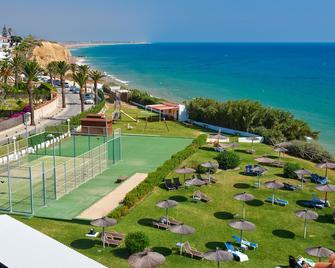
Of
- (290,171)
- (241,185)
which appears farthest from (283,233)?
(290,171)

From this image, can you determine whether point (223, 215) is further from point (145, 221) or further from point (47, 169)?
point (47, 169)

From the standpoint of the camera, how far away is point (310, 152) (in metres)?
39.7

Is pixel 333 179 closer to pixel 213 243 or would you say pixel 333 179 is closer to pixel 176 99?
pixel 213 243

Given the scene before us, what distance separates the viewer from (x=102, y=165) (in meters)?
34.1

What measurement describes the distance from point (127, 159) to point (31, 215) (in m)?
13.7

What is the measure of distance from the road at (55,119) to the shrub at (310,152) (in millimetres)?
23906

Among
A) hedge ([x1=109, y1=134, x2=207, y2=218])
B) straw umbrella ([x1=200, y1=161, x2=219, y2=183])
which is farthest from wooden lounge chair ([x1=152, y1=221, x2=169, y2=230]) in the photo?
straw umbrella ([x1=200, y1=161, x2=219, y2=183])

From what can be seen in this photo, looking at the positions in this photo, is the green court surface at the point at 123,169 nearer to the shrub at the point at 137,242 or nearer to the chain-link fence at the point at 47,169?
the chain-link fence at the point at 47,169

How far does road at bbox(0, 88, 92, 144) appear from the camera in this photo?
45391 mm

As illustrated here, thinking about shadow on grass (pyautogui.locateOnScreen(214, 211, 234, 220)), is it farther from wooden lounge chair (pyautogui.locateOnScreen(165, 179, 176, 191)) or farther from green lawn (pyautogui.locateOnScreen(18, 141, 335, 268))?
wooden lounge chair (pyautogui.locateOnScreen(165, 179, 176, 191))

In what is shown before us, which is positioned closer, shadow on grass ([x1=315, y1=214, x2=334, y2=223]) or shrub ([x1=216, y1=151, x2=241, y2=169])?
A: shadow on grass ([x1=315, y1=214, x2=334, y2=223])

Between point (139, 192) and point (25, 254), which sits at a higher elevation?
point (25, 254)

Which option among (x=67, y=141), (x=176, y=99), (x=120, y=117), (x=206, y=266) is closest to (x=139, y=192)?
(x=206, y=266)

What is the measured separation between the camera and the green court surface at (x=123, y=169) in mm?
25609
